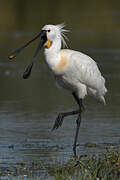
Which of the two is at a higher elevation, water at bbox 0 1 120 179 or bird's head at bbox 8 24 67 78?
bird's head at bbox 8 24 67 78

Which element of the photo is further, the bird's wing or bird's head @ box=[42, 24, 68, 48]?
the bird's wing

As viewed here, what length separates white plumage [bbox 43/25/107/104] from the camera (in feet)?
30.1

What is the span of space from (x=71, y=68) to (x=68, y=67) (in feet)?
0.23

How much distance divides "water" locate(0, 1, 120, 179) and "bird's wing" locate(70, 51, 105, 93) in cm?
70

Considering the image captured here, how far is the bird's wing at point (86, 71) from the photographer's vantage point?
31.2ft

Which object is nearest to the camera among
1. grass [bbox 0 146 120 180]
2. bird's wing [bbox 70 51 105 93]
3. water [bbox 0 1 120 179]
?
grass [bbox 0 146 120 180]

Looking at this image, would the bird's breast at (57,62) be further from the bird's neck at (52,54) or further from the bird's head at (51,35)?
the bird's head at (51,35)

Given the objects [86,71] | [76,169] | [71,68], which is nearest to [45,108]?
[86,71]

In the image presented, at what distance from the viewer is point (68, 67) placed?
9422 mm

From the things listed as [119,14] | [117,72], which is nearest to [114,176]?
[117,72]

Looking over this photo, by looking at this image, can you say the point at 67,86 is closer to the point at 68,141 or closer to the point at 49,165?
the point at 68,141

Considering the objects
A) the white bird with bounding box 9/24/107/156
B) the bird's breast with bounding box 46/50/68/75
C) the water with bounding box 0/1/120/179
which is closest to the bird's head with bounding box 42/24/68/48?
the white bird with bounding box 9/24/107/156

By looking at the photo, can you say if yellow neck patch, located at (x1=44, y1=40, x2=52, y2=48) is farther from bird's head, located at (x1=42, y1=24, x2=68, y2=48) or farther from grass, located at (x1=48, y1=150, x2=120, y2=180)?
grass, located at (x1=48, y1=150, x2=120, y2=180)

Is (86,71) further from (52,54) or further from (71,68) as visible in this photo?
(52,54)
